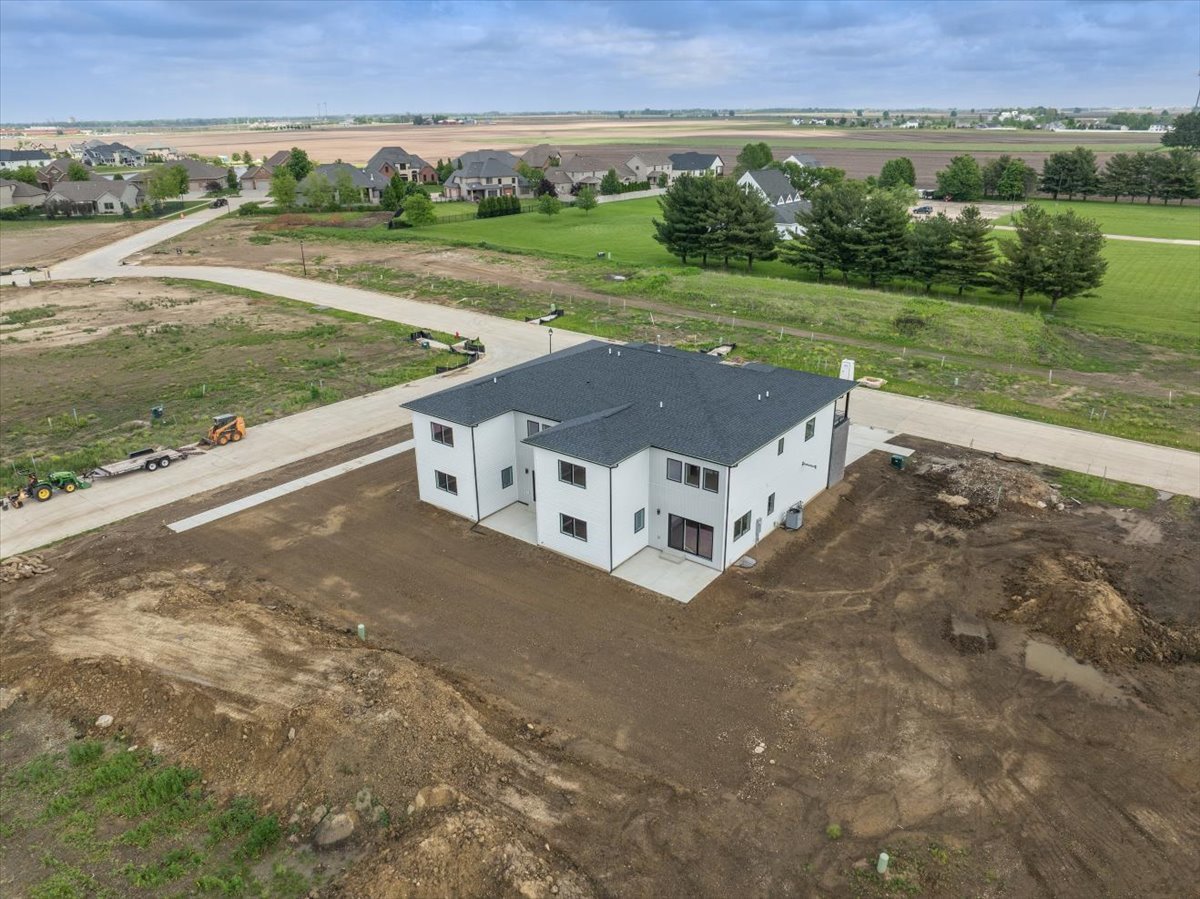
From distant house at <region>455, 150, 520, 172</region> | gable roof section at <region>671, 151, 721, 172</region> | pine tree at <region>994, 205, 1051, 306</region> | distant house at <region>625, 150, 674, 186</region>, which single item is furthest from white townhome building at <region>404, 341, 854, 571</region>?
distant house at <region>625, 150, 674, 186</region>

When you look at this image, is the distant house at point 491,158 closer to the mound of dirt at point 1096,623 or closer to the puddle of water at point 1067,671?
the mound of dirt at point 1096,623

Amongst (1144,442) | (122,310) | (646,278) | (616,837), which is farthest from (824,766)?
(122,310)

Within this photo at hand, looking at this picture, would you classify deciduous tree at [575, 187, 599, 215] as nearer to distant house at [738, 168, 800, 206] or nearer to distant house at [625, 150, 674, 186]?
distant house at [738, 168, 800, 206]

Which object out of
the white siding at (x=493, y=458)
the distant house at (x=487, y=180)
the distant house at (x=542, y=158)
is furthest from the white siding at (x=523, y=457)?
the distant house at (x=542, y=158)

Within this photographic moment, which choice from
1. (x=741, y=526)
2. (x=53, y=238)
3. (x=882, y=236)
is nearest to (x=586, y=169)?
(x=53, y=238)

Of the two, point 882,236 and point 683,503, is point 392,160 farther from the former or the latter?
point 683,503
